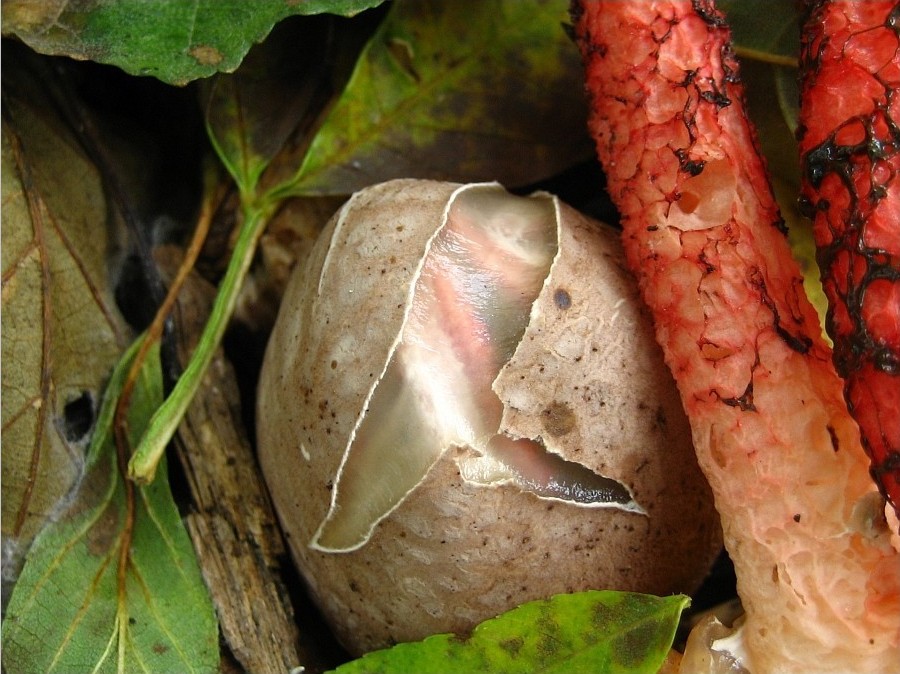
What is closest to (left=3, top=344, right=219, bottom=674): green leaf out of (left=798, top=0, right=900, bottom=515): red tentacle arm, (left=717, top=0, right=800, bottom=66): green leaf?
(left=798, top=0, right=900, bottom=515): red tentacle arm

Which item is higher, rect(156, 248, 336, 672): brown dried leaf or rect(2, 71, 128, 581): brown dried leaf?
rect(2, 71, 128, 581): brown dried leaf

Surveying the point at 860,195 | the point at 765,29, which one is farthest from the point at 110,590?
the point at 765,29

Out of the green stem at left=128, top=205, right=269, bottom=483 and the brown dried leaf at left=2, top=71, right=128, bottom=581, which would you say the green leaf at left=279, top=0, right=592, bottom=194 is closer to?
the green stem at left=128, top=205, right=269, bottom=483

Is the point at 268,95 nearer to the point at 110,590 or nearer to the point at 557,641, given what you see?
the point at 110,590

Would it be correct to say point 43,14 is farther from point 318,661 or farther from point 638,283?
point 318,661

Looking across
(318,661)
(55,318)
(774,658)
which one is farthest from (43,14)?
(774,658)

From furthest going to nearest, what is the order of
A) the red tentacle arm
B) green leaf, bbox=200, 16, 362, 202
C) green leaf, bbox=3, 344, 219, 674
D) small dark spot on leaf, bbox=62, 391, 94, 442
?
1. green leaf, bbox=200, 16, 362, 202
2. small dark spot on leaf, bbox=62, 391, 94, 442
3. green leaf, bbox=3, 344, 219, 674
4. the red tentacle arm

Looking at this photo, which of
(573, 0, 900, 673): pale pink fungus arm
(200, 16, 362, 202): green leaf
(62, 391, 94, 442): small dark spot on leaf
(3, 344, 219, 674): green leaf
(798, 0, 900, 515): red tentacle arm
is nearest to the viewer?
(798, 0, 900, 515): red tentacle arm
